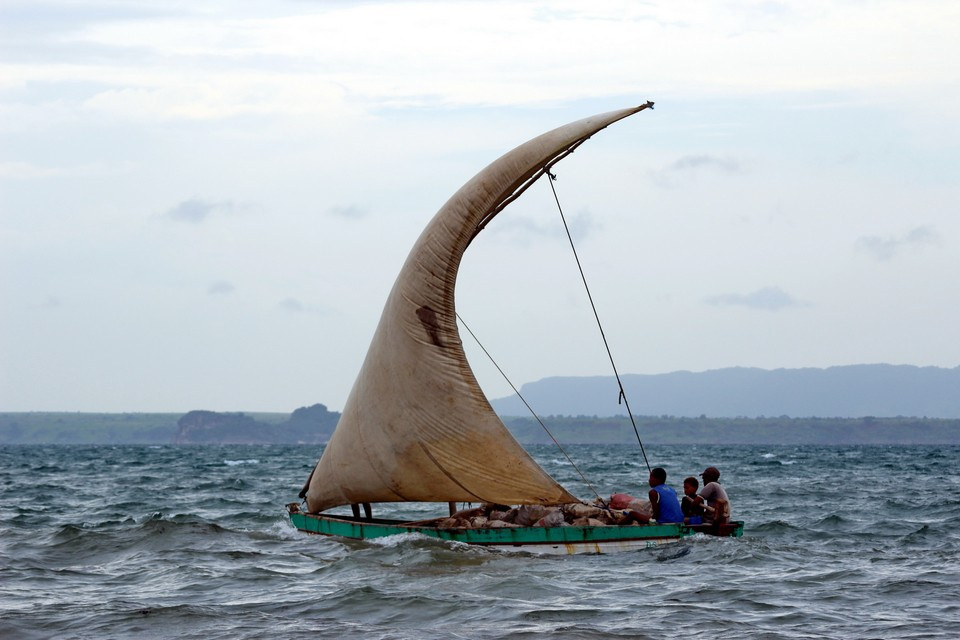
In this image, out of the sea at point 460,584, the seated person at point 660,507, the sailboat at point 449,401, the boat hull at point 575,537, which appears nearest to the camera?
the sea at point 460,584

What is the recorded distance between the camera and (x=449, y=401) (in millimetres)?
19672

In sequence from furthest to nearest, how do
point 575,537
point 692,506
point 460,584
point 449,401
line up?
point 449,401
point 692,506
point 575,537
point 460,584

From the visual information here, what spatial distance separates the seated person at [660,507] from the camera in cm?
1917

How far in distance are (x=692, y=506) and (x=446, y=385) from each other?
15.4ft

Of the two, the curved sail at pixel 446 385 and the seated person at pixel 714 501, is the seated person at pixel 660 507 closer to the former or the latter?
the seated person at pixel 714 501

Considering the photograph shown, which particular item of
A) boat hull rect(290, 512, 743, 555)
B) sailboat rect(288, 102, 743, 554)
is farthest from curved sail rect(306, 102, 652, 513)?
boat hull rect(290, 512, 743, 555)

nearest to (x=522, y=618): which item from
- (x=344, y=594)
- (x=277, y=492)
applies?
(x=344, y=594)

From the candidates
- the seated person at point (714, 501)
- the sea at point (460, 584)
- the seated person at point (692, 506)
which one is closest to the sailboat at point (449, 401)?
the seated person at point (714, 501)

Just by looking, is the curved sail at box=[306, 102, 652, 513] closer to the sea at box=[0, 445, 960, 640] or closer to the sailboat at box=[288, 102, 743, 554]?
the sailboat at box=[288, 102, 743, 554]

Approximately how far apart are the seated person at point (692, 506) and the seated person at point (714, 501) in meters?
0.11

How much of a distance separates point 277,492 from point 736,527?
86.9 feet

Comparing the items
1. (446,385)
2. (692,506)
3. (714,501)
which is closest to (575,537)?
A: (692,506)

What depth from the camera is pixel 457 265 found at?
20.0 metres

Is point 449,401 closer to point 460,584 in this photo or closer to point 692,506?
point 460,584
